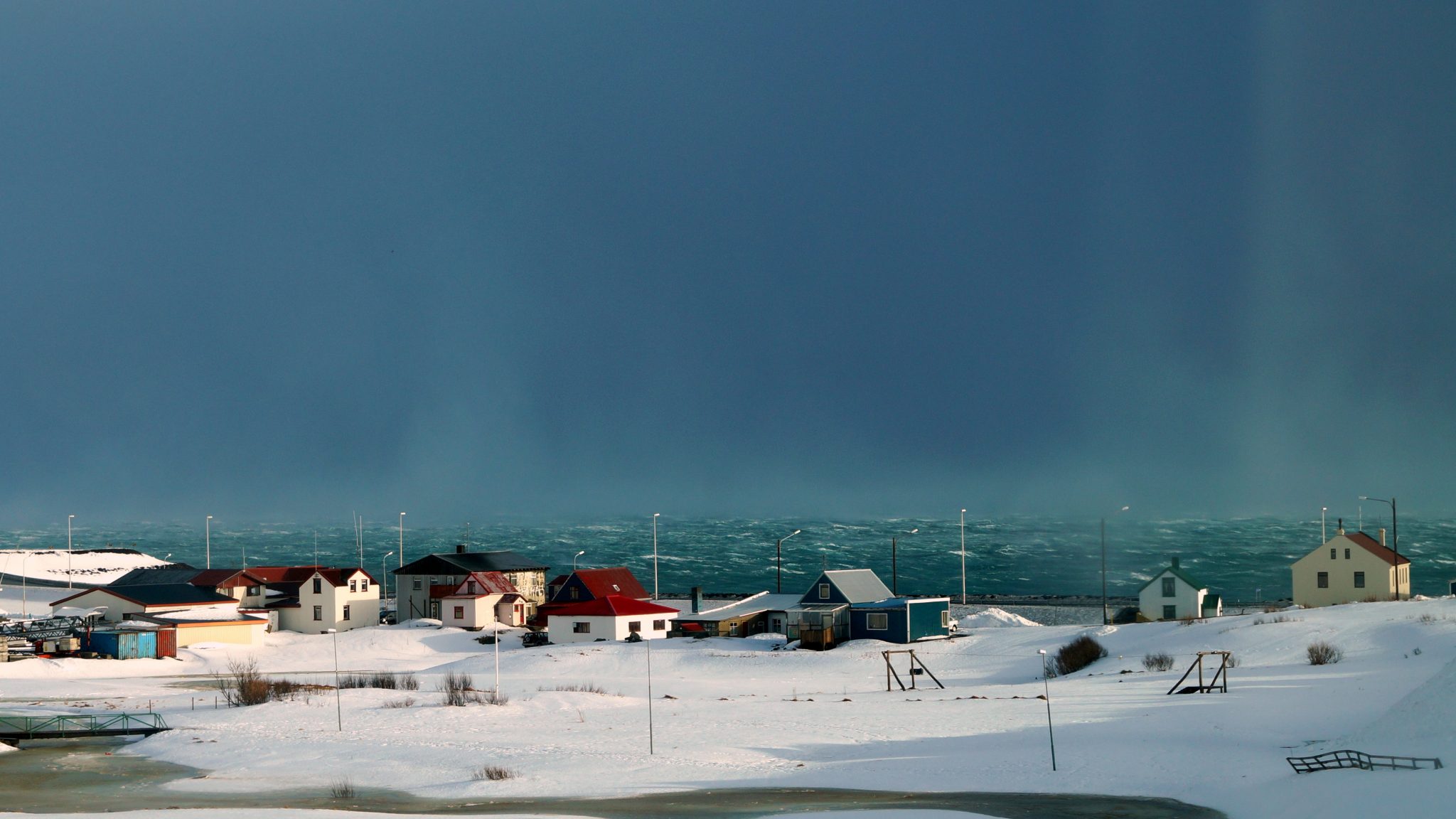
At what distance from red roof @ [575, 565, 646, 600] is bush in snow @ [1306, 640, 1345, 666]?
4545 cm

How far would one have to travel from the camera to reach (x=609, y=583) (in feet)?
288

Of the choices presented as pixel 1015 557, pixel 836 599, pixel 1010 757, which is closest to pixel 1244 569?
pixel 1015 557

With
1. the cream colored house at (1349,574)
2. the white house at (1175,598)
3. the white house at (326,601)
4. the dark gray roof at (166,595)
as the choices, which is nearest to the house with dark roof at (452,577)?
the white house at (326,601)

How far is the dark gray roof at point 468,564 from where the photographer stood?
303ft

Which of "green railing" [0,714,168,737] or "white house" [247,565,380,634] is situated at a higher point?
"green railing" [0,714,168,737]

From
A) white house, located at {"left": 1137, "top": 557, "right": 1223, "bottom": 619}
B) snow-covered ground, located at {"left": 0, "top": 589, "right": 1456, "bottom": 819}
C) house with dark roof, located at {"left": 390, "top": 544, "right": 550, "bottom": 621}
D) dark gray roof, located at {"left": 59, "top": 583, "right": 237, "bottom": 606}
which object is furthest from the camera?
house with dark roof, located at {"left": 390, "top": 544, "right": 550, "bottom": 621}

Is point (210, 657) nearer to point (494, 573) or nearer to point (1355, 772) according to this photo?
point (494, 573)

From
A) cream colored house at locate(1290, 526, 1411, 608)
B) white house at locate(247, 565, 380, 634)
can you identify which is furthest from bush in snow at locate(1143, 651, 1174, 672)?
white house at locate(247, 565, 380, 634)

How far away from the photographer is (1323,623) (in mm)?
58125

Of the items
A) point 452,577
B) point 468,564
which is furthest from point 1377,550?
point 452,577

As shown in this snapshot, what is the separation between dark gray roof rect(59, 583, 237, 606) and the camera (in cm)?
8369

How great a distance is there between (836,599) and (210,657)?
116 feet

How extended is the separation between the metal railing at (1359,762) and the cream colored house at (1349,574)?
51491mm

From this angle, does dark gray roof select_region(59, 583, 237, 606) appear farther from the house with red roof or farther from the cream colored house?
the cream colored house
